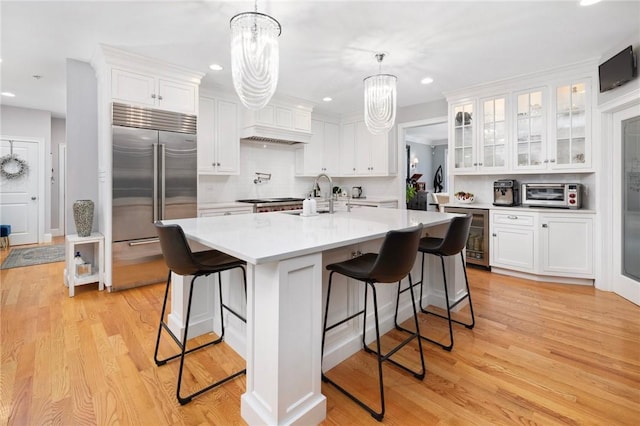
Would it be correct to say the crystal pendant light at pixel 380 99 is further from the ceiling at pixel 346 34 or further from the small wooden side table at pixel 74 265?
the small wooden side table at pixel 74 265

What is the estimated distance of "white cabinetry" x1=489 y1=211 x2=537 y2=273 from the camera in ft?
12.6

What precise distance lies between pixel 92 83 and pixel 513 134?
517cm

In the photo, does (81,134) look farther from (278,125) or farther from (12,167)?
(12,167)

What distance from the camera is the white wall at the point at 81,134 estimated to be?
136 inches

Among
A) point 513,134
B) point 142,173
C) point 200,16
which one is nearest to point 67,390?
point 142,173

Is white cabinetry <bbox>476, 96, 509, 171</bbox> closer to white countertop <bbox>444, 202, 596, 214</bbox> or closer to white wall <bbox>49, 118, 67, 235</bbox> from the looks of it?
white countertop <bbox>444, 202, 596, 214</bbox>

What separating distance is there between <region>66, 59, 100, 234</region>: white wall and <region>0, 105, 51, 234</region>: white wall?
3.51 m

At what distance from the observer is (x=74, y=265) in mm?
Result: 3293

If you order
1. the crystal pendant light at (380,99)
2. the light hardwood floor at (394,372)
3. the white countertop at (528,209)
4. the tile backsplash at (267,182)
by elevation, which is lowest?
the light hardwood floor at (394,372)

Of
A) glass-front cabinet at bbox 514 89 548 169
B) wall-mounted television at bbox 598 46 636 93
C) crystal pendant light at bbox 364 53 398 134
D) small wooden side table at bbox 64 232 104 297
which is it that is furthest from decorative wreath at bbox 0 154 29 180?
wall-mounted television at bbox 598 46 636 93

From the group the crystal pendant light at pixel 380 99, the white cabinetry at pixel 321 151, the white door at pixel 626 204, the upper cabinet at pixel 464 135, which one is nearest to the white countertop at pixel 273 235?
the crystal pendant light at pixel 380 99

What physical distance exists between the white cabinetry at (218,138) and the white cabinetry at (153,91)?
1.68 ft

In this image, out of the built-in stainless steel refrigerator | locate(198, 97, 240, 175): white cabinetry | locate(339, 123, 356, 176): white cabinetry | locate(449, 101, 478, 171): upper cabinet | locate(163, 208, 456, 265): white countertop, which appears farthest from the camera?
locate(339, 123, 356, 176): white cabinetry

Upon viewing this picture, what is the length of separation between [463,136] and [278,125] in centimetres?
278
